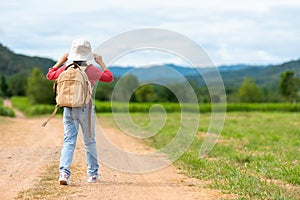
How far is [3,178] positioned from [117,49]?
2.75m

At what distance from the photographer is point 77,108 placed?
7.57 metres

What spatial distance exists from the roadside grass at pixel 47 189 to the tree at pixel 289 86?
73.1 meters

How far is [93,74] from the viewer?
25.4ft

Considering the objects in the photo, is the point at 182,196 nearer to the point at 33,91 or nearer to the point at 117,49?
the point at 117,49

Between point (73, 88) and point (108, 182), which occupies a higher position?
point (73, 88)

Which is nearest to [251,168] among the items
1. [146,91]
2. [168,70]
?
[168,70]

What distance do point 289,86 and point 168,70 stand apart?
69034 mm

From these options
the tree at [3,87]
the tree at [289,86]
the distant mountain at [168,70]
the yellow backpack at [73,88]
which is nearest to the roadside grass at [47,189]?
the yellow backpack at [73,88]

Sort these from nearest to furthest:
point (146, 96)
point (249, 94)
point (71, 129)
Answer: point (71, 129), point (146, 96), point (249, 94)

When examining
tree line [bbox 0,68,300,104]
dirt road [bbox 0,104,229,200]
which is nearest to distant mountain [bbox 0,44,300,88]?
tree line [bbox 0,68,300,104]

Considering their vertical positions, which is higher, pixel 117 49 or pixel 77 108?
pixel 117 49

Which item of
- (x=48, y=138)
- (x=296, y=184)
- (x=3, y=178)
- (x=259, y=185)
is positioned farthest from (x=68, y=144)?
(x=48, y=138)

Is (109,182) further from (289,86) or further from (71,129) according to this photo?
(289,86)

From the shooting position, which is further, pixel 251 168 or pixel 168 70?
pixel 168 70
